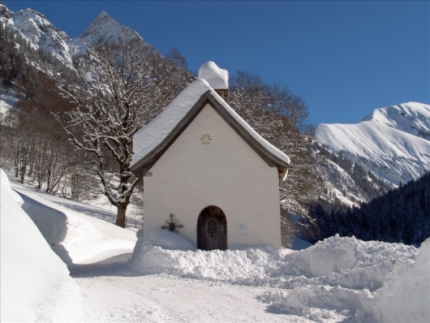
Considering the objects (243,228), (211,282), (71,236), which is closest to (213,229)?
(243,228)

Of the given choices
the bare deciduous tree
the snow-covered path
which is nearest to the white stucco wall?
the snow-covered path

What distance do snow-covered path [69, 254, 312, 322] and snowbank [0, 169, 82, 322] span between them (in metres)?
0.91

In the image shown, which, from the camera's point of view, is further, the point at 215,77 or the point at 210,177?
the point at 215,77

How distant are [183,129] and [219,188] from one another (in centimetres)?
216

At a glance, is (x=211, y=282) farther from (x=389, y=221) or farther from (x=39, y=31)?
(x=39, y=31)

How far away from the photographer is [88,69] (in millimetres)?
21969

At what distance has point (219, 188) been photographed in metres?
12.8

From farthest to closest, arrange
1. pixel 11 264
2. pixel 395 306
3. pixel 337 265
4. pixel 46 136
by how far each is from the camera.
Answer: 1. pixel 46 136
2. pixel 337 265
3. pixel 395 306
4. pixel 11 264

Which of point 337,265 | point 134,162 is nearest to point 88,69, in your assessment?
point 134,162

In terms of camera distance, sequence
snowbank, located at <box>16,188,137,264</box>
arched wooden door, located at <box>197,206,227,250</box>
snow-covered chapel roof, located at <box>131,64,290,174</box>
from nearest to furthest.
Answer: snow-covered chapel roof, located at <box>131,64,290,174</box>
arched wooden door, located at <box>197,206,227,250</box>
snowbank, located at <box>16,188,137,264</box>

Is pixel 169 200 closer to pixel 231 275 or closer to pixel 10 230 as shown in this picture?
pixel 231 275

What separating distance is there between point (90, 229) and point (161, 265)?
7.77 meters

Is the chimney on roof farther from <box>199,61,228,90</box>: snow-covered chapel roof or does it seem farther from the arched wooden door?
the arched wooden door

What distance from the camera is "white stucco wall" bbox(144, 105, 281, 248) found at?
41.7 ft
